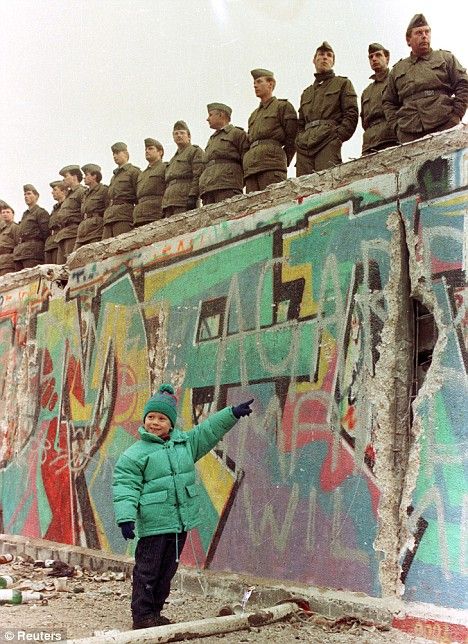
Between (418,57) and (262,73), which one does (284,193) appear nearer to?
(418,57)

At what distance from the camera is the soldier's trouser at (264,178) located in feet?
21.1

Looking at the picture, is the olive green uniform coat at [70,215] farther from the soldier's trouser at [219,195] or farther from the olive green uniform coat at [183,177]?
the soldier's trouser at [219,195]

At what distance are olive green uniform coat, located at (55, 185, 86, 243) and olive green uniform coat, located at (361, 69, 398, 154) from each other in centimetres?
407

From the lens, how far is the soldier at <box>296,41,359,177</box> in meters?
6.08

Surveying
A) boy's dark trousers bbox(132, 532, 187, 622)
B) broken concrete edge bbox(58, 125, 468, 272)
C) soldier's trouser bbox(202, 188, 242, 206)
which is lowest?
boy's dark trousers bbox(132, 532, 187, 622)

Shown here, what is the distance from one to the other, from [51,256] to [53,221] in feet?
1.62

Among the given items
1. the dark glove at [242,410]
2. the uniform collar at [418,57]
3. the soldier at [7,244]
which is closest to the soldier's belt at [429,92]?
the uniform collar at [418,57]

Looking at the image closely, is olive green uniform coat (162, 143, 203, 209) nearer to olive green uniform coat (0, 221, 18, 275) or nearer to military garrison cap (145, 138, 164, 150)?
military garrison cap (145, 138, 164, 150)

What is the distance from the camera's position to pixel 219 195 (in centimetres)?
690

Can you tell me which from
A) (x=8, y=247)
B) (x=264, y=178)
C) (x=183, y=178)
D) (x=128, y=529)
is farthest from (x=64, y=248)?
(x=128, y=529)

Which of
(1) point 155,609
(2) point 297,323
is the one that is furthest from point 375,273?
(1) point 155,609

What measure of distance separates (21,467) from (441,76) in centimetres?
496

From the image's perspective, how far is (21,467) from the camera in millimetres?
7555

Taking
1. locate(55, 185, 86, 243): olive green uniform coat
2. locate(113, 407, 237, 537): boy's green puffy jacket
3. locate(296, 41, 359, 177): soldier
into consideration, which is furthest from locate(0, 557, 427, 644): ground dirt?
locate(55, 185, 86, 243): olive green uniform coat
